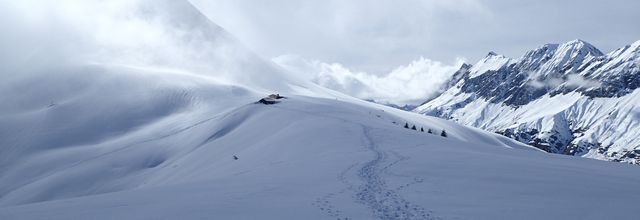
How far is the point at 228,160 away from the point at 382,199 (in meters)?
27.5

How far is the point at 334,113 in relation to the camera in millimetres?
78312

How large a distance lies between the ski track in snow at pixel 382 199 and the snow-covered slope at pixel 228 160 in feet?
0.33

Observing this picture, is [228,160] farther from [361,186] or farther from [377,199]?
[377,199]

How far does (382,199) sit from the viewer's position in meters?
22.6

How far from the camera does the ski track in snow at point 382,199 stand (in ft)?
65.6

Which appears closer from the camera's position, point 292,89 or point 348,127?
point 348,127

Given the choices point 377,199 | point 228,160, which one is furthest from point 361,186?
point 228,160

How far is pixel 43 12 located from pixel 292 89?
95.9m

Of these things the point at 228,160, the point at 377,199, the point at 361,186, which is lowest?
the point at 377,199

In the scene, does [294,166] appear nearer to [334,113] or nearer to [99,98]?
[334,113]

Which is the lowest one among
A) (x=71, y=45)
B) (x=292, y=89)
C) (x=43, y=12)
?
(x=292, y=89)

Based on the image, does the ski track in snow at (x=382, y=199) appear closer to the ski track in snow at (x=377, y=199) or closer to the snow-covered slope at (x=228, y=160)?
the ski track in snow at (x=377, y=199)

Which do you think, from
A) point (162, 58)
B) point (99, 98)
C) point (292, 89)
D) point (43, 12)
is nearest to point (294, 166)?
point (99, 98)

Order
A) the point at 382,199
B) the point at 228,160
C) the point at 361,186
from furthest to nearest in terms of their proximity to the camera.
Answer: the point at 228,160 < the point at 361,186 < the point at 382,199
